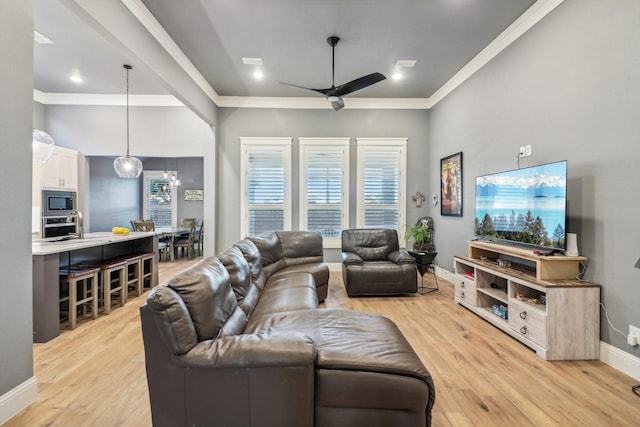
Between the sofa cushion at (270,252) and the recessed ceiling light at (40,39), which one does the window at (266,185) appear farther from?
the recessed ceiling light at (40,39)

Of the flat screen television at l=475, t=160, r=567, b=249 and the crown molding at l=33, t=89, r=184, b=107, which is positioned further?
the crown molding at l=33, t=89, r=184, b=107

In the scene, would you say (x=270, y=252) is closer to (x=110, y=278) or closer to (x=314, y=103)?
(x=110, y=278)

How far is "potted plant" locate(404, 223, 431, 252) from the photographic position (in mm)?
4926

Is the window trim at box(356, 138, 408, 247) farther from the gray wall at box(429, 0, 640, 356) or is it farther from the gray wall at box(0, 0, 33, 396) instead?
the gray wall at box(0, 0, 33, 396)

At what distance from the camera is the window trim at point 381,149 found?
18.7 ft

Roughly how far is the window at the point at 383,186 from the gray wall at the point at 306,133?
6.0 inches

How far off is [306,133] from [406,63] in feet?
7.30

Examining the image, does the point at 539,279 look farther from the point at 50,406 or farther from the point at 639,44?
the point at 50,406

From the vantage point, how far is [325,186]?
18.6 feet

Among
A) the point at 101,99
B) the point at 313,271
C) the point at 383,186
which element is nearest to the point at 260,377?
the point at 313,271

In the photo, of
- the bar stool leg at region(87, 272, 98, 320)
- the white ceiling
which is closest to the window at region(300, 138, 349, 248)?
A: the white ceiling

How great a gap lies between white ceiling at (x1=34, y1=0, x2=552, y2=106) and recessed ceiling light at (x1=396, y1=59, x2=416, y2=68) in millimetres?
86

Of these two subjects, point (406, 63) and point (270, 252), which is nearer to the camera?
point (270, 252)

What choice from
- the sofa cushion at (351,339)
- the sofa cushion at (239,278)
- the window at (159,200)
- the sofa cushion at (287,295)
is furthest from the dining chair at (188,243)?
the sofa cushion at (351,339)
